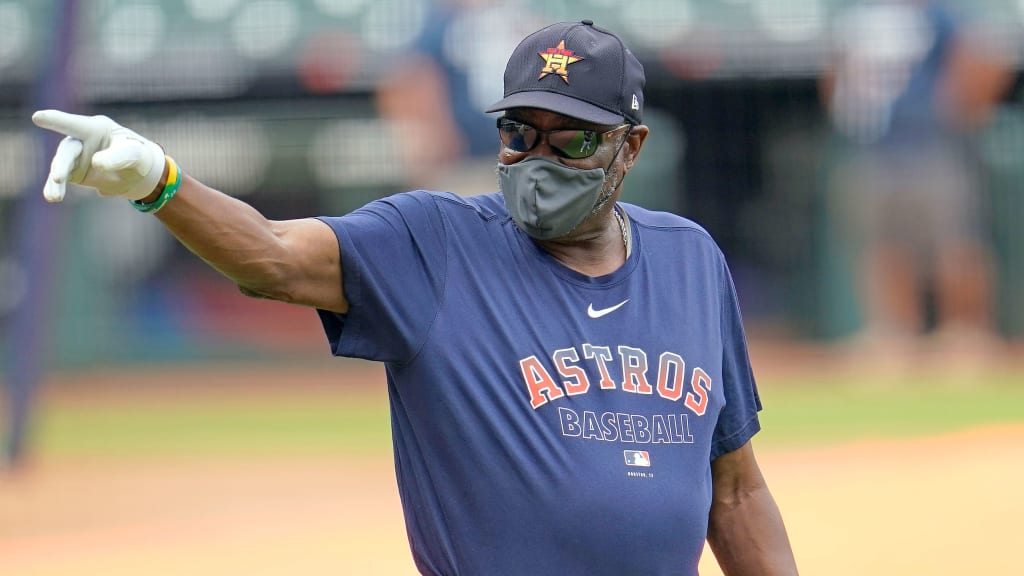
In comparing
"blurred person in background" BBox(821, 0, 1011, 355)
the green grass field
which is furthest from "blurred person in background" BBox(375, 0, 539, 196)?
"blurred person in background" BBox(821, 0, 1011, 355)

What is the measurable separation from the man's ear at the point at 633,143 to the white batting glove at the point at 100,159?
1088 millimetres

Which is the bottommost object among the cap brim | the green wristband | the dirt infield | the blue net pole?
the dirt infield

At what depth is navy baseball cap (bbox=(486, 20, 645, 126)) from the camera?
2771 millimetres

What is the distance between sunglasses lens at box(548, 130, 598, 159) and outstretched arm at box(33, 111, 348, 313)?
0.55 m

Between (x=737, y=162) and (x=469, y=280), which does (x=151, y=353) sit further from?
(x=469, y=280)

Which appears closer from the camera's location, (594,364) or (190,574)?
(594,364)

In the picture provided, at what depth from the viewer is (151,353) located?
51.3ft

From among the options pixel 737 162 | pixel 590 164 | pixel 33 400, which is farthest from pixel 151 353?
pixel 590 164

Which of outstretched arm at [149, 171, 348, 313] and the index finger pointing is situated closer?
the index finger pointing

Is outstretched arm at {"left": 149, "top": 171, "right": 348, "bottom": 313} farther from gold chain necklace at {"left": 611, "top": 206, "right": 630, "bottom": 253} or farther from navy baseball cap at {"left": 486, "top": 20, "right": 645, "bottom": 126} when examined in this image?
gold chain necklace at {"left": 611, "top": 206, "right": 630, "bottom": 253}

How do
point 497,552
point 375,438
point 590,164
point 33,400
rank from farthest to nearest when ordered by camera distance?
point 375,438 → point 33,400 → point 590,164 → point 497,552

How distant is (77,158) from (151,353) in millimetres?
13821

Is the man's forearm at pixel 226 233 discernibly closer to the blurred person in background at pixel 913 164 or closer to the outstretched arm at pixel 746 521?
the outstretched arm at pixel 746 521

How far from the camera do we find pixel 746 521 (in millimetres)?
3072
